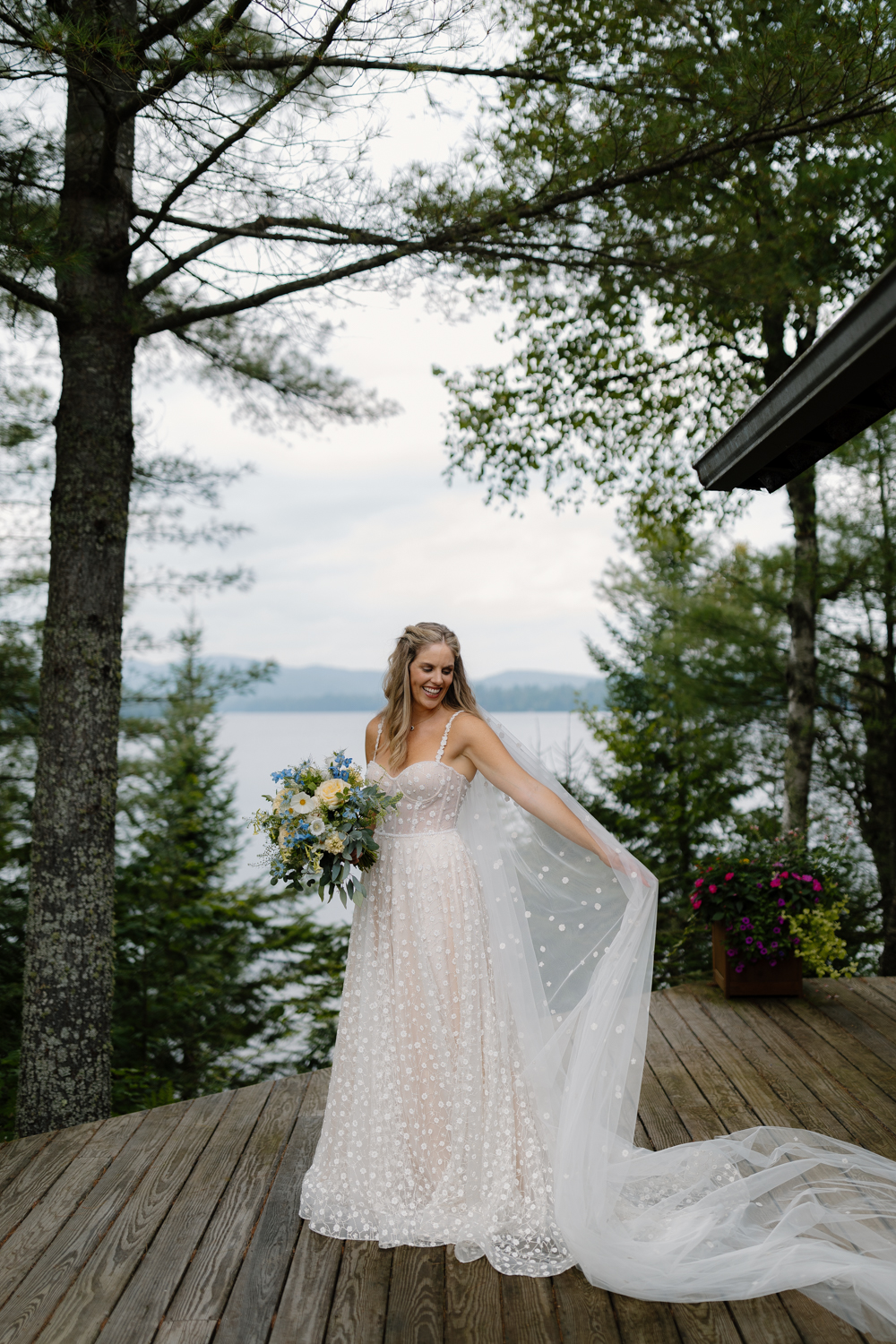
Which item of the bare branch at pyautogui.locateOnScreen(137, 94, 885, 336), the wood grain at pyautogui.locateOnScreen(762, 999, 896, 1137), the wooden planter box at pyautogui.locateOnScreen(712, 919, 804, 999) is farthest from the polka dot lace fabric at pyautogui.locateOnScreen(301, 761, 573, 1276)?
the wooden planter box at pyautogui.locateOnScreen(712, 919, 804, 999)

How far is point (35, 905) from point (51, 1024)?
20.3 inches

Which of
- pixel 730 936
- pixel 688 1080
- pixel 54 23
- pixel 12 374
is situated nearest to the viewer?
pixel 54 23

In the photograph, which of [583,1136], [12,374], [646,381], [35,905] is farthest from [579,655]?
[583,1136]

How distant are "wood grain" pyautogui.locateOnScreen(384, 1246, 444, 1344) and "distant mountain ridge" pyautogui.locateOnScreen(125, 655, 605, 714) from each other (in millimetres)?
1681

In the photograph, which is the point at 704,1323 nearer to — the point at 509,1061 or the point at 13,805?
the point at 509,1061

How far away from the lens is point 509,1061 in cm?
291

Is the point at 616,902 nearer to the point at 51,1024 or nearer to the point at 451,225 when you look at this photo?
the point at 51,1024

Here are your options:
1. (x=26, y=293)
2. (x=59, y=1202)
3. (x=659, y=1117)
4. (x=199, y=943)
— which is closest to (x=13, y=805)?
(x=199, y=943)

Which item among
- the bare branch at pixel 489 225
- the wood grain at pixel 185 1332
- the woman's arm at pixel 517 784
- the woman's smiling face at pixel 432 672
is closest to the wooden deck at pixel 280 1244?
the wood grain at pixel 185 1332

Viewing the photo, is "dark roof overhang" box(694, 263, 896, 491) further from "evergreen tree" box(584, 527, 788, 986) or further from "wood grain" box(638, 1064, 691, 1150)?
"evergreen tree" box(584, 527, 788, 986)

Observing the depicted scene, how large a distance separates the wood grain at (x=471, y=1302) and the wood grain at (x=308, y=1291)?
305 mm

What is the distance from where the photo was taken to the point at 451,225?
4238 mm

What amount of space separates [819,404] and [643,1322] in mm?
2380

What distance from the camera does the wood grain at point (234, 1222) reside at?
7.96ft
